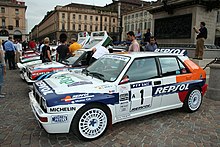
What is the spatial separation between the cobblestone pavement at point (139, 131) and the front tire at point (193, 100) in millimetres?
141

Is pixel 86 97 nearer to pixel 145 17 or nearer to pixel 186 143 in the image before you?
pixel 186 143

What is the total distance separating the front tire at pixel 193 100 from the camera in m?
5.03

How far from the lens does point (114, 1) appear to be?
346ft

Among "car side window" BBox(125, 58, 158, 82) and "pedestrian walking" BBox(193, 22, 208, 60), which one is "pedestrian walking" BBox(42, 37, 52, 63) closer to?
"car side window" BBox(125, 58, 158, 82)

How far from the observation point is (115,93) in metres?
3.78

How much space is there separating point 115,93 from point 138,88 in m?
0.55

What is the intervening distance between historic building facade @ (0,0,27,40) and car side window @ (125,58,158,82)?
83.8 metres

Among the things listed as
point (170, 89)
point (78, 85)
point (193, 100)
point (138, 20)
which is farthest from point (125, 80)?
point (138, 20)

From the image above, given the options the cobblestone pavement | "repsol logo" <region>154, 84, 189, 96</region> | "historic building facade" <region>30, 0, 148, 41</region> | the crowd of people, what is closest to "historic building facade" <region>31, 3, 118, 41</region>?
"historic building facade" <region>30, 0, 148, 41</region>

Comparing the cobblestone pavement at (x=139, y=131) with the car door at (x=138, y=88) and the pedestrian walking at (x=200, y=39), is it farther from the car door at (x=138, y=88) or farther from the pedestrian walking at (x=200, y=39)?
the pedestrian walking at (x=200, y=39)

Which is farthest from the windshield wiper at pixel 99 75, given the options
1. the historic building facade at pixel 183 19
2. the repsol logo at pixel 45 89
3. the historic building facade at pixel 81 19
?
the historic building facade at pixel 81 19

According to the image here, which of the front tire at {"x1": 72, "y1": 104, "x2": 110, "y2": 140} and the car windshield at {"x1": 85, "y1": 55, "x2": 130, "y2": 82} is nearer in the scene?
the front tire at {"x1": 72, "y1": 104, "x2": 110, "y2": 140}

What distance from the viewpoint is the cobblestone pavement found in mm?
3586

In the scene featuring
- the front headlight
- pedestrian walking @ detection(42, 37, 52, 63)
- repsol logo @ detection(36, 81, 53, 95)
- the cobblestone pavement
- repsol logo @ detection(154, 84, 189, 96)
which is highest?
pedestrian walking @ detection(42, 37, 52, 63)
